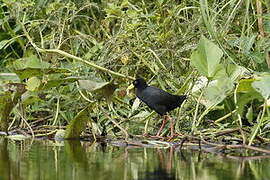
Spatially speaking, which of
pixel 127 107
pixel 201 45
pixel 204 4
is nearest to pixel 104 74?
pixel 127 107

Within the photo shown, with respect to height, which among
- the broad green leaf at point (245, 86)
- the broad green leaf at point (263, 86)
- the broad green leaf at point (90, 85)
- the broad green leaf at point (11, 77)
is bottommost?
the broad green leaf at point (263, 86)

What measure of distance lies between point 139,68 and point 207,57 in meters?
1.64

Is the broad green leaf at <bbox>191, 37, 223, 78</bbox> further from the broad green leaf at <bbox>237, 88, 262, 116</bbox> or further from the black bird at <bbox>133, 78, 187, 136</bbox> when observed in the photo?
the black bird at <bbox>133, 78, 187, 136</bbox>

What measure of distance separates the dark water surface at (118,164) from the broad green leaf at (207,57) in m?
0.45

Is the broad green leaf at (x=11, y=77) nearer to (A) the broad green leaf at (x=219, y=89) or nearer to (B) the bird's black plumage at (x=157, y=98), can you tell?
(B) the bird's black plumage at (x=157, y=98)

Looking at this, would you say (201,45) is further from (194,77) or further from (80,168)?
(80,168)

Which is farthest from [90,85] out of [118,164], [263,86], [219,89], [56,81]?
[263,86]

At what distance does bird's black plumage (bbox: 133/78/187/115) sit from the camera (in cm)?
500

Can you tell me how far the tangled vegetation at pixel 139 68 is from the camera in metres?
4.75

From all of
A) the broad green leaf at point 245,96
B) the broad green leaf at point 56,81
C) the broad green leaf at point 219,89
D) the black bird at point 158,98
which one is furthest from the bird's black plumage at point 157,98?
the broad green leaf at point 219,89

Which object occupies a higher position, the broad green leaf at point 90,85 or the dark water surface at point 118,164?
the broad green leaf at point 90,85

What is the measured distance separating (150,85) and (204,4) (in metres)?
0.96

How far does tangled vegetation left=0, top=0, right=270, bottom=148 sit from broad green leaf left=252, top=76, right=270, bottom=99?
0.29 metres

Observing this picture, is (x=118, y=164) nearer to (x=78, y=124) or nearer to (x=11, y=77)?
(x=78, y=124)
